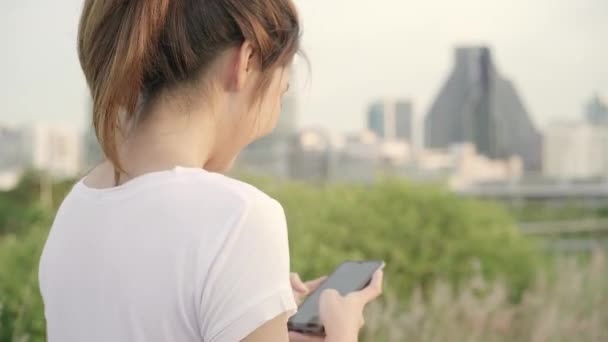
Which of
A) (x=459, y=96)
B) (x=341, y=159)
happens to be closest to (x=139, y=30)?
(x=459, y=96)

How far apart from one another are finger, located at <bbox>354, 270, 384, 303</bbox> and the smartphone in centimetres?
2

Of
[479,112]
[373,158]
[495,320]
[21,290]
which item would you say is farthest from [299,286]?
[373,158]

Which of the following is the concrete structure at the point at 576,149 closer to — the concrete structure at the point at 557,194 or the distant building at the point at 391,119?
the concrete structure at the point at 557,194

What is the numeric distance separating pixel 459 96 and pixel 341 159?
478 centimetres

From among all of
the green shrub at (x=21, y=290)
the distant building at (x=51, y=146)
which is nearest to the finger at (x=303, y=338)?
the green shrub at (x=21, y=290)

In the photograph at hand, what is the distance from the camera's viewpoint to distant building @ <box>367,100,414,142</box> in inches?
816

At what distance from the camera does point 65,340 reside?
1313 mm

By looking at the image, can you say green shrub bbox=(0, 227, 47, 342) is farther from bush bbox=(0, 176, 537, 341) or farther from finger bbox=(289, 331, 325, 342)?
finger bbox=(289, 331, 325, 342)

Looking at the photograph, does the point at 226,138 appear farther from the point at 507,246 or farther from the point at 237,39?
the point at 507,246

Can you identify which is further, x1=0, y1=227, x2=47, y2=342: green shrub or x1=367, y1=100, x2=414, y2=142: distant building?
x1=367, y1=100, x2=414, y2=142: distant building

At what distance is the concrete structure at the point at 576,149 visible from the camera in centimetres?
2075

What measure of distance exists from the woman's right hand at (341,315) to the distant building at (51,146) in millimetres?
18054

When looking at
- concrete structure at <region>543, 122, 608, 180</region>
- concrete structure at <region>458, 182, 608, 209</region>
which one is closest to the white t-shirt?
concrete structure at <region>458, 182, 608, 209</region>

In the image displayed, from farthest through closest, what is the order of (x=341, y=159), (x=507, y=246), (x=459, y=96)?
(x=341, y=159) → (x=459, y=96) → (x=507, y=246)
